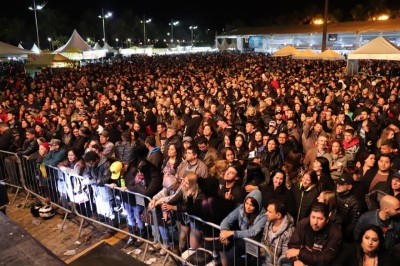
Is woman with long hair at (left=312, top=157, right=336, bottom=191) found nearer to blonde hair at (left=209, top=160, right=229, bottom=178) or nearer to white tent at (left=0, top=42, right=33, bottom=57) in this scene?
blonde hair at (left=209, top=160, right=229, bottom=178)

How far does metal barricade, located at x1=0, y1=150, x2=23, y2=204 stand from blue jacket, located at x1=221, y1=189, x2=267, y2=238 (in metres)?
5.33

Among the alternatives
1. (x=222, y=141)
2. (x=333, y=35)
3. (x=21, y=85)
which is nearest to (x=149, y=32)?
(x=333, y=35)

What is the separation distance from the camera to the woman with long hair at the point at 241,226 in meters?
4.13

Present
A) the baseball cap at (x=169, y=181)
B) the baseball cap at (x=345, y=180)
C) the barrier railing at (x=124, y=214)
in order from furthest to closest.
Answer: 1. the baseball cap at (x=169, y=181)
2. the barrier railing at (x=124, y=214)
3. the baseball cap at (x=345, y=180)

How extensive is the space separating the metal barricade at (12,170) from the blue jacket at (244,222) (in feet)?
17.5

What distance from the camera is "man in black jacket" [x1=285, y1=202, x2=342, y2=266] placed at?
11.6 feet

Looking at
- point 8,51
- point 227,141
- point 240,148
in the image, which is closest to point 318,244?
point 240,148

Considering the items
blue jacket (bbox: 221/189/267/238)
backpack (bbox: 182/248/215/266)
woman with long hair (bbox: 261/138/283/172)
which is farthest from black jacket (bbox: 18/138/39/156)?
blue jacket (bbox: 221/189/267/238)

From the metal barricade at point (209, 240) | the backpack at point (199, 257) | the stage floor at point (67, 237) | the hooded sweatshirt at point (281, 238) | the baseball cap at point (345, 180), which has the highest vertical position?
the baseball cap at point (345, 180)

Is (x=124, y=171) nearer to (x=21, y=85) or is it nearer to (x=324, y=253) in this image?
(x=324, y=253)

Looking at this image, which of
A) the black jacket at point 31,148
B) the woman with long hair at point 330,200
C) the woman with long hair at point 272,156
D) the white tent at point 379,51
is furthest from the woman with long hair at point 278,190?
the white tent at point 379,51

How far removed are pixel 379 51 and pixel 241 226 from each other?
46.7 feet

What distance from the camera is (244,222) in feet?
13.9

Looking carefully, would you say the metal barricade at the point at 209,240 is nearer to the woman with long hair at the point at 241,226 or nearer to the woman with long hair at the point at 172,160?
the woman with long hair at the point at 241,226
